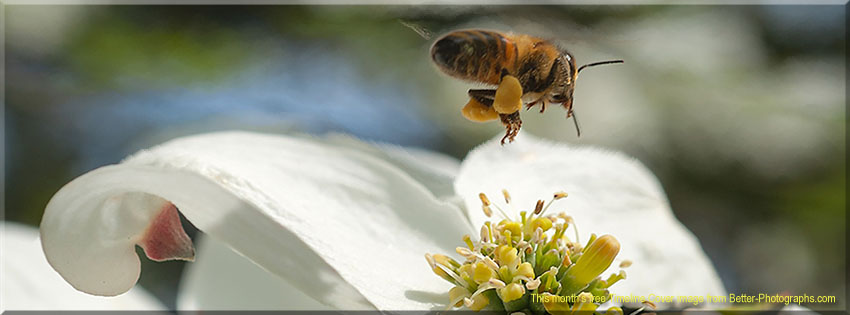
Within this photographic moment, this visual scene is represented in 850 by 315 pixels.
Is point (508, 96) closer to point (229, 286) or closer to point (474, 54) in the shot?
point (474, 54)

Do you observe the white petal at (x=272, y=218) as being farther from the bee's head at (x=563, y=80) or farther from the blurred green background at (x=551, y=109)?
the blurred green background at (x=551, y=109)

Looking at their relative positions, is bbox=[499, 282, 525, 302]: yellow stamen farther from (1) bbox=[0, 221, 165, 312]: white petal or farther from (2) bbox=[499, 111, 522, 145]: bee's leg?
(1) bbox=[0, 221, 165, 312]: white petal

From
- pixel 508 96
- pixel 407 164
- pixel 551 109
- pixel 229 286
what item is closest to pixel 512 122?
pixel 508 96

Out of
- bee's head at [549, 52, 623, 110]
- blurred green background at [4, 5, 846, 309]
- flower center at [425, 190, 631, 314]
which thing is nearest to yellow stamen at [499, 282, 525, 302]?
flower center at [425, 190, 631, 314]

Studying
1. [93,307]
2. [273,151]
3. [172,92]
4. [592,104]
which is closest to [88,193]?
[273,151]

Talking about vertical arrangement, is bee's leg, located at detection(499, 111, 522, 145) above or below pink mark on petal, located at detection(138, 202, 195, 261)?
above

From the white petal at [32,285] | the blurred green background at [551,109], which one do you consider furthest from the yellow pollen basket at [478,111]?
the blurred green background at [551,109]

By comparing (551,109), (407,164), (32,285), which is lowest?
(32,285)
